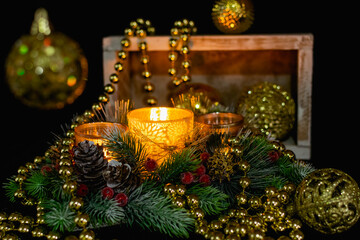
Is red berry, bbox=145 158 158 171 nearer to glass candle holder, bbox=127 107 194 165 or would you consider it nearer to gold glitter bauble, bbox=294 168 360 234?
glass candle holder, bbox=127 107 194 165

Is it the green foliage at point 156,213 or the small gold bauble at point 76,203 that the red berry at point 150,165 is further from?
the small gold bauble at point 76,203

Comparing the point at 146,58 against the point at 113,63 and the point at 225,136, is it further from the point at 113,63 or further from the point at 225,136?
the point at 225,136

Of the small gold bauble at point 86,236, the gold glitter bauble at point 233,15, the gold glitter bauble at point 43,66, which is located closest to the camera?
the small gold bauble at point 86,236

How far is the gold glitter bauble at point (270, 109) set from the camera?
1.16 metres

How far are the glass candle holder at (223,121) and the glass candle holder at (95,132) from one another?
184 mm

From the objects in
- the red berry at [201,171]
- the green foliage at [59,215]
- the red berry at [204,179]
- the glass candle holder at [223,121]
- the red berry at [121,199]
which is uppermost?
the glass candle holder at [223,121]

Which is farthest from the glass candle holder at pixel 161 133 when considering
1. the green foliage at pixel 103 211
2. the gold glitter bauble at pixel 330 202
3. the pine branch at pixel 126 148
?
the gold glitter bauble at pixel 330 202

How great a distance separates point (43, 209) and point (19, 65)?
0.30m

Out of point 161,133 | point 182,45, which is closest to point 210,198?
point 161,133

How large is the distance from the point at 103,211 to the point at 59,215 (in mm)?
71

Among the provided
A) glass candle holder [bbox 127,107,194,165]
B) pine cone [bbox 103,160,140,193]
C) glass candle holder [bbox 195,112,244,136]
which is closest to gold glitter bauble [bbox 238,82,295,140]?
glass candle holder [bbox 195,112,244,136]

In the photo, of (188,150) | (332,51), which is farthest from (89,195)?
(332,51)

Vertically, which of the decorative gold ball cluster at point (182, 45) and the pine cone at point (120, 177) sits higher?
the decorative gold ball cluster at point (182, 45)

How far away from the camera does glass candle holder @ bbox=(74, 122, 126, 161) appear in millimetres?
824
